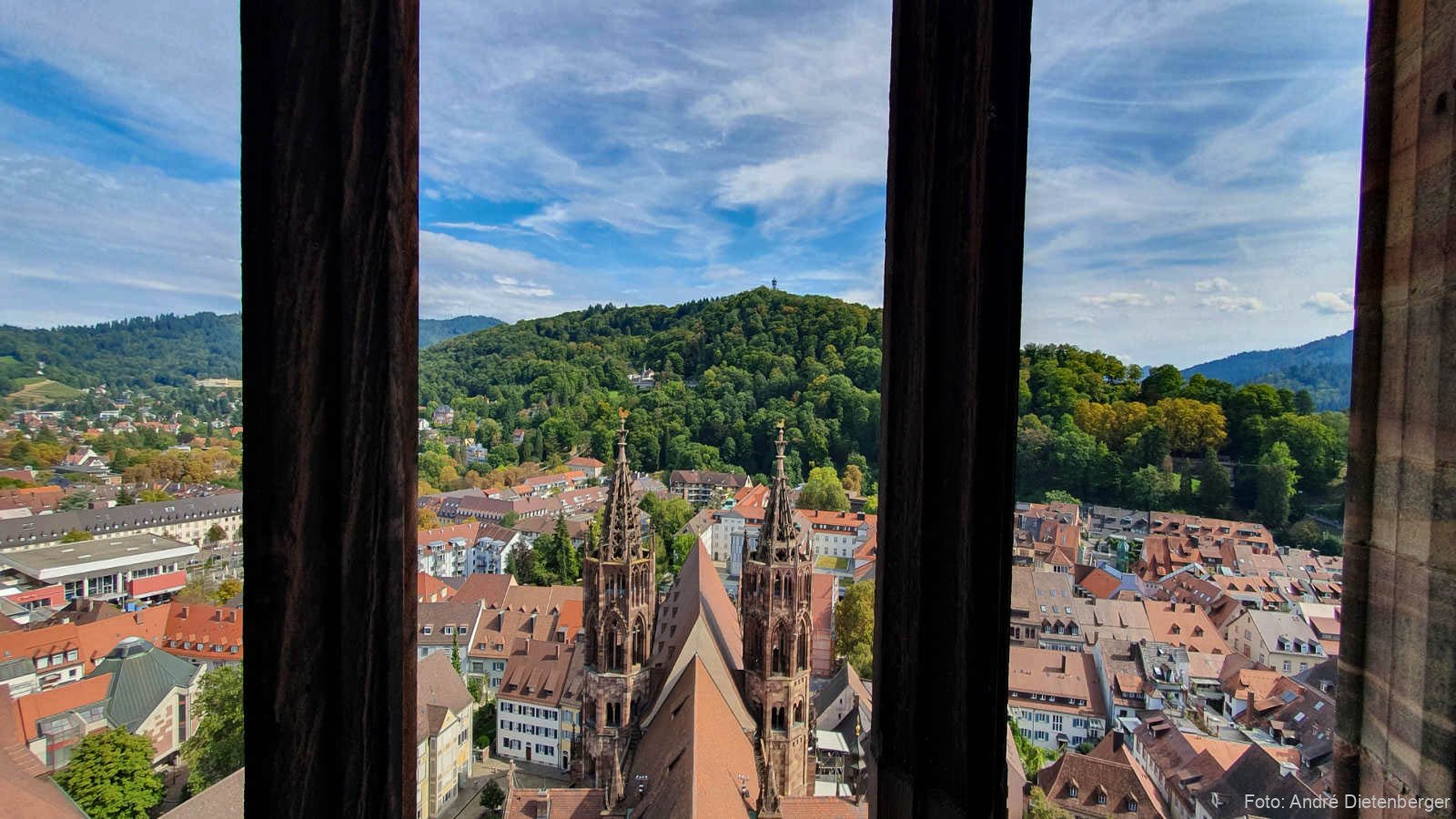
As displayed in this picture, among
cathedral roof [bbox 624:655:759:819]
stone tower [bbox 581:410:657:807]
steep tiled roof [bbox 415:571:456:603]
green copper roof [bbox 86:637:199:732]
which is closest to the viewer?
green copper roof [bbox 86:637:199:732]

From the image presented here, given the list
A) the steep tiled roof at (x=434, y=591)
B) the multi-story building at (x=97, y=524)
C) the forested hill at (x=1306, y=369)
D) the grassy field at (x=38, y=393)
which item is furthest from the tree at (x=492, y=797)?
the forested hill at (x=1306, y=369)

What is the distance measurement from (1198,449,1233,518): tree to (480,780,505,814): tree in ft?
65.5

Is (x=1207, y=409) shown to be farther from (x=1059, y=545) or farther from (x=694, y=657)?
(x=694, y=657)

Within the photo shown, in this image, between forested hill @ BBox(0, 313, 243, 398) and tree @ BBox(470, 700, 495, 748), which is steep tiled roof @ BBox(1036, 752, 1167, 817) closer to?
forested hill @ BBox(0, 313, 243, 398)

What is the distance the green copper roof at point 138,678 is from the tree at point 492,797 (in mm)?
11351

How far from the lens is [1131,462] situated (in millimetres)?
6246

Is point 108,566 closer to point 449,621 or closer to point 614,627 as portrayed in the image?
point 614,627

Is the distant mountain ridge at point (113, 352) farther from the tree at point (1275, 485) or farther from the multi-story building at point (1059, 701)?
the multi-story building at point (1059, 701)

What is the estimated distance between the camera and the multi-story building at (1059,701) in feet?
50.7

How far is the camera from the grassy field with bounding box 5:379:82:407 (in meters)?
2.96

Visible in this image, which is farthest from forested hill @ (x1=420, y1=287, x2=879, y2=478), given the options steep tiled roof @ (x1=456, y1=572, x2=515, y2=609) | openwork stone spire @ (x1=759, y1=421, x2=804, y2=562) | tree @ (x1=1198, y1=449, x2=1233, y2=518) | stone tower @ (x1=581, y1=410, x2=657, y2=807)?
steep tiled roof @ (x1=456, y1=572, x2=515, y2=609)

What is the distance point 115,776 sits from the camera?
8.22 meters

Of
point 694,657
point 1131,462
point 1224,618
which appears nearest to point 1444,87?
point 1131,462

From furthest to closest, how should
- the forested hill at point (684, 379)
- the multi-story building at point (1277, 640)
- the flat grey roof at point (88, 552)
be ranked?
1. the forested hill at point (684, 379)
2. the multi-story building at point (1277, 640)
3. the flat grey roof at point (88, 552)
